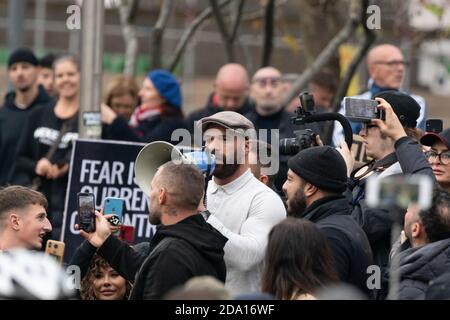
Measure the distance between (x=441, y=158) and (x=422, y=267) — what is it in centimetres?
102

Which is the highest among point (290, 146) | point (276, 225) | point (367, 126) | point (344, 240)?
point (367, 126)

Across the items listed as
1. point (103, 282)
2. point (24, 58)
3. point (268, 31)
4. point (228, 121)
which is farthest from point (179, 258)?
point (268, 31)

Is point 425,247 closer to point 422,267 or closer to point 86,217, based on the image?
point 422,267

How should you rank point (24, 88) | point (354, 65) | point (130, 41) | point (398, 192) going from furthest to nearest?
point (130, 41)
point (24, 88)
point (354, 65)
point (398, 192)

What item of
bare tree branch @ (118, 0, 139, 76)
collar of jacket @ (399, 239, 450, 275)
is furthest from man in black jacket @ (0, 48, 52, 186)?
collar of jacket @ (399, 239, 450, 275)

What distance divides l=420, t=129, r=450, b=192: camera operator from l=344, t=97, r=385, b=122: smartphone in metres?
0.39

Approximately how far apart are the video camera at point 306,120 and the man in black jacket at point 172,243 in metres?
1.10

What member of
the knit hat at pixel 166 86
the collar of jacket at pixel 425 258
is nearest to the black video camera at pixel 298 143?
the collar of jacket at pixel 425 258

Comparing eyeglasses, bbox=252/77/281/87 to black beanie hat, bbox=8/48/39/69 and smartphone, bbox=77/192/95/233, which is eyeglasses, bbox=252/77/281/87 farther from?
smartphone, bbox=77/192/95/233

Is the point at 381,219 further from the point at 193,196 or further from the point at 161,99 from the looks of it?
the point at 161,99

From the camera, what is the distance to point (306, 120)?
7.80 meters

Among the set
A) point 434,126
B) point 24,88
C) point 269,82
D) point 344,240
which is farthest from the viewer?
point 24,88

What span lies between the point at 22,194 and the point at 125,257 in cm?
87

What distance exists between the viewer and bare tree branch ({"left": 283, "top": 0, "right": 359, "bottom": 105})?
12453 millimetres
